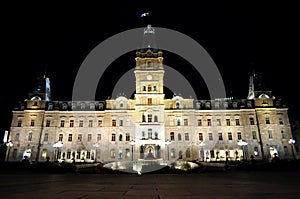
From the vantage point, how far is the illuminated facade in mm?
47188

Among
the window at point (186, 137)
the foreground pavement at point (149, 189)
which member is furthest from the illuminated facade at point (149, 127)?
the foreground pavement at point (149, 189)

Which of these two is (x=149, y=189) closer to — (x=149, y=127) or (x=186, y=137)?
(x=149, y=127)

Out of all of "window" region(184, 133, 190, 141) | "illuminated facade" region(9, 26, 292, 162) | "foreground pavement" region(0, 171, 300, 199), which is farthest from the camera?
"window" region(184, 133, 190, 141)

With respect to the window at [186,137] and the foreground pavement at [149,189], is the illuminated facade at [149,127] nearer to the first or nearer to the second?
the window at [186,137]

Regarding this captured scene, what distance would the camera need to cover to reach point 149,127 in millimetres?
46188

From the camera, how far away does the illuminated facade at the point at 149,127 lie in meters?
47.2

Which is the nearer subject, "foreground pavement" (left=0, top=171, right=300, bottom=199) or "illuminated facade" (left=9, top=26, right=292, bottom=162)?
"foreground pavement" (left=0, top=171, right=300, bottom=199)

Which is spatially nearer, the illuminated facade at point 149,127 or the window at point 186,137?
the illuminated facade at point 149,127

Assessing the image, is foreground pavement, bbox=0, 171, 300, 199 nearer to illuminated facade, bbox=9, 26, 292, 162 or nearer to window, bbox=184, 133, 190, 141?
illuminated facade, bbox=9, 26, 292, 162

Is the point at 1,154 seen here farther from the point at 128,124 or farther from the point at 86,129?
the point at 128,124

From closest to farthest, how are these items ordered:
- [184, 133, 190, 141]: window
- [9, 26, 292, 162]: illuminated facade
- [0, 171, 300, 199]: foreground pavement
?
[0, 171, 300, 199]: foreground pavement
[9, 26, 292, 162]: illuminated facade
[184, 133, 190, 141]: window

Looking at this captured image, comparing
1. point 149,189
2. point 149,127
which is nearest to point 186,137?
point 149,127

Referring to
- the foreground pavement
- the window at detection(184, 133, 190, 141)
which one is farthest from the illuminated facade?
the foreground pavement

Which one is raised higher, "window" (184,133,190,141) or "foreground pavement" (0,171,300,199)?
"window" (184,133,190,141)
